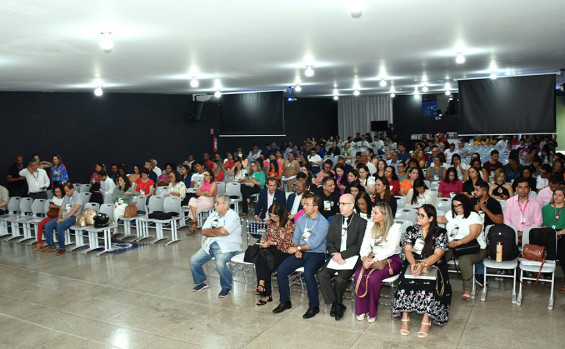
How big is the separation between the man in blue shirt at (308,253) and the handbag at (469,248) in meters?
1.55

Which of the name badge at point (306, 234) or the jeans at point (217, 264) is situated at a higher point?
the name badge at point (306, 234)

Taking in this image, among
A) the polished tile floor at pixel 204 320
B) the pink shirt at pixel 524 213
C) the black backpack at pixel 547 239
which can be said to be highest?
the pink shirt at pixel 524 213

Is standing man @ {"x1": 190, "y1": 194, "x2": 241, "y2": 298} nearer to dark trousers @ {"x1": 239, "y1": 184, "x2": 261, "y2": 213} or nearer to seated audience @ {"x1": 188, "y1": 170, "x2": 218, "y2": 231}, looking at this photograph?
seated audience @ {"x1": 188, "y1": 170, "x2": 218, "y2": 231}

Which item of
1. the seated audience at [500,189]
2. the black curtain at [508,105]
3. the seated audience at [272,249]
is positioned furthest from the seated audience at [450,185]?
the seated audience at [272,249]

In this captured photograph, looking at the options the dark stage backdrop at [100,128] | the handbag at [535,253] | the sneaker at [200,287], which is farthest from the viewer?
the dark stage backdrop at [100,128]

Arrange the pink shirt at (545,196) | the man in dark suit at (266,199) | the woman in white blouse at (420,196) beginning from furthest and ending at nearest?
1. the man in dark suit at (266,199)
2. the woman in white blouse at (420,196)
3. the pink shirt at (545,196)

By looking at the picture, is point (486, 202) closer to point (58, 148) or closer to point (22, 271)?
point (22, 271)

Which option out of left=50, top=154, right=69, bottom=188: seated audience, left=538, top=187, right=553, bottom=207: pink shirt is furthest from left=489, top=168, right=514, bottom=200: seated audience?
left=50, top=154, right=69, bottom=188: seated audience

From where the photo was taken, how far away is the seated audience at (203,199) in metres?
9.99

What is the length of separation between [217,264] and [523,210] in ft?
13.1

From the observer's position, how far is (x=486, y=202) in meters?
6.71

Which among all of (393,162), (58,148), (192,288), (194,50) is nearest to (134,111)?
(58,148)

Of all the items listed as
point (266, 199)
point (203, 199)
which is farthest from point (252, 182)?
point (266, 199)

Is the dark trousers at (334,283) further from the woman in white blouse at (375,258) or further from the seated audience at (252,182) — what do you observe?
the seated audience at (252,182)
